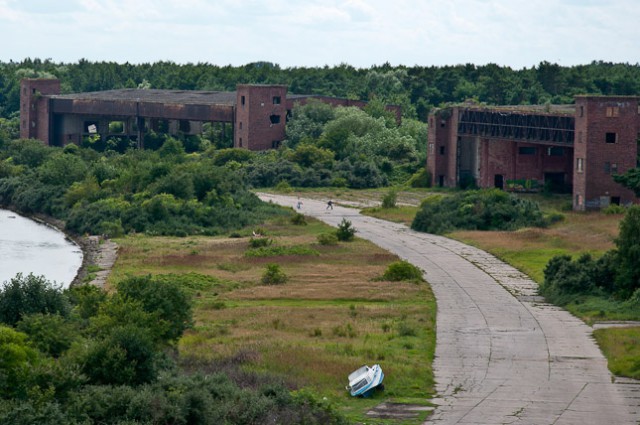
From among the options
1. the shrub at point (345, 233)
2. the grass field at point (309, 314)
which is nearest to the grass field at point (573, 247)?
the grass field at point (309, 314)

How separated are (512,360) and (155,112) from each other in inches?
3245

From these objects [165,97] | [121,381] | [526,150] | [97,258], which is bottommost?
[97,258]

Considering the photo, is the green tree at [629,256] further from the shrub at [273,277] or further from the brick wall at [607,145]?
the brick wall at [607,145]

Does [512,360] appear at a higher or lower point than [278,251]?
lower

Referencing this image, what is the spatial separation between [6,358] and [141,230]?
4635 centimetres

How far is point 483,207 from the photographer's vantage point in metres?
71.0

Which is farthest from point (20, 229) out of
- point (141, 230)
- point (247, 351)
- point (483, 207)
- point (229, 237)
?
point (247, 351)

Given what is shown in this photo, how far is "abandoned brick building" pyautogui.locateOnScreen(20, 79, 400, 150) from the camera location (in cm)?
10838

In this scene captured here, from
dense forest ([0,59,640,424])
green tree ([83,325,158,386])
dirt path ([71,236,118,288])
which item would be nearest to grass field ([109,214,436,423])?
dirt path ([71,236,118,288])

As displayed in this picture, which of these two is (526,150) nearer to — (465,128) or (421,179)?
(465,128)

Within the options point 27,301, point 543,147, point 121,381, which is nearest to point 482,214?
point 543,147

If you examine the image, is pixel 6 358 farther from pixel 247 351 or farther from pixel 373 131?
pixel 373 131

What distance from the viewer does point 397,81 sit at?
139875mm

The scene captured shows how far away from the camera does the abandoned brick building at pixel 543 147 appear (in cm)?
7381
